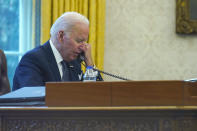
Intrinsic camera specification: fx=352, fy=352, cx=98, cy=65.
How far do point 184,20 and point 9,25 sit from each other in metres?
2.05

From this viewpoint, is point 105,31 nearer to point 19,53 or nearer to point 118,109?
point 19,53

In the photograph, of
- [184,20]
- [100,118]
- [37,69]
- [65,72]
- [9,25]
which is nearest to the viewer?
[100,118]

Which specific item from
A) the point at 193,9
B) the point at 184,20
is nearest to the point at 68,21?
the point at 184,20

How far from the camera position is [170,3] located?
4.32m

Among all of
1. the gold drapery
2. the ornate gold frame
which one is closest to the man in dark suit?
the gold drapery

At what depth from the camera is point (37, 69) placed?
2.46m

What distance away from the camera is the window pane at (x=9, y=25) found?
395cm

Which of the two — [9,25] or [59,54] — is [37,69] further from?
[9,25]

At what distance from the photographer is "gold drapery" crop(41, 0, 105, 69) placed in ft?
12.6

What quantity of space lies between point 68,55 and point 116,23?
1619mm

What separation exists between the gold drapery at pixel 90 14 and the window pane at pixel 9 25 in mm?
370

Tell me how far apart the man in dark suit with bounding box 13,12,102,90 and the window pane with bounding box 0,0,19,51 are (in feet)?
4.19

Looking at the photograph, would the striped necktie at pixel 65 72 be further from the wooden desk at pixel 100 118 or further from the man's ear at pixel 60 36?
the wooden desk at pixel 100 118

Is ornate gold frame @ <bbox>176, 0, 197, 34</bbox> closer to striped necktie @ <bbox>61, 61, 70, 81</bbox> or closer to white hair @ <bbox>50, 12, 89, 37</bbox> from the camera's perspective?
white hair @ <bbox>50, 12, 89, 37</bbox>
